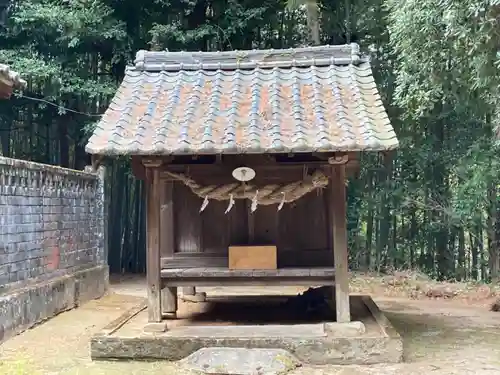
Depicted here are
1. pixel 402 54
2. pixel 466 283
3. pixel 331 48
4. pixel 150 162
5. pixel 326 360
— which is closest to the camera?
pixel 326 360

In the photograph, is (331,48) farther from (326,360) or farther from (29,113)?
(29,113)

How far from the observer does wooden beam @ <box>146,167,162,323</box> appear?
5617 mm

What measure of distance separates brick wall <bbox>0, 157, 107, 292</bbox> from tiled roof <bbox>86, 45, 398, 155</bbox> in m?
1.76

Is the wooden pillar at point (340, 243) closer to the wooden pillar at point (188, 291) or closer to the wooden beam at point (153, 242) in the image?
the wooden beam at point (153, 242)

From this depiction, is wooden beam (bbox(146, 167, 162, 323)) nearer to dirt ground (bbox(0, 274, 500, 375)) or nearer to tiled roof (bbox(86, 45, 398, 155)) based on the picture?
tiled roof (bbox(86, 45, 398, 155))

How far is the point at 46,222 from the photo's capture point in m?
7.84

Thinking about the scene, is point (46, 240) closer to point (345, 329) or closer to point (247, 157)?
point (247, 157)

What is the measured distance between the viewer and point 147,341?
5156 mm

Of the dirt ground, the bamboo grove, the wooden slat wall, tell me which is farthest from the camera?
the bamboo grove

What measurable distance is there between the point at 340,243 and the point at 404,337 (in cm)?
157

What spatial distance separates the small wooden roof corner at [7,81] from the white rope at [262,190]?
65.4 inches

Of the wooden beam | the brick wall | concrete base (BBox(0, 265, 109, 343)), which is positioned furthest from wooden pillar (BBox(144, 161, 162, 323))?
the brick wall

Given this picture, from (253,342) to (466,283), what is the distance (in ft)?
26.9

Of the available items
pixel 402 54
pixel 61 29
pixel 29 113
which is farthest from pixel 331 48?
pixel 29 113
